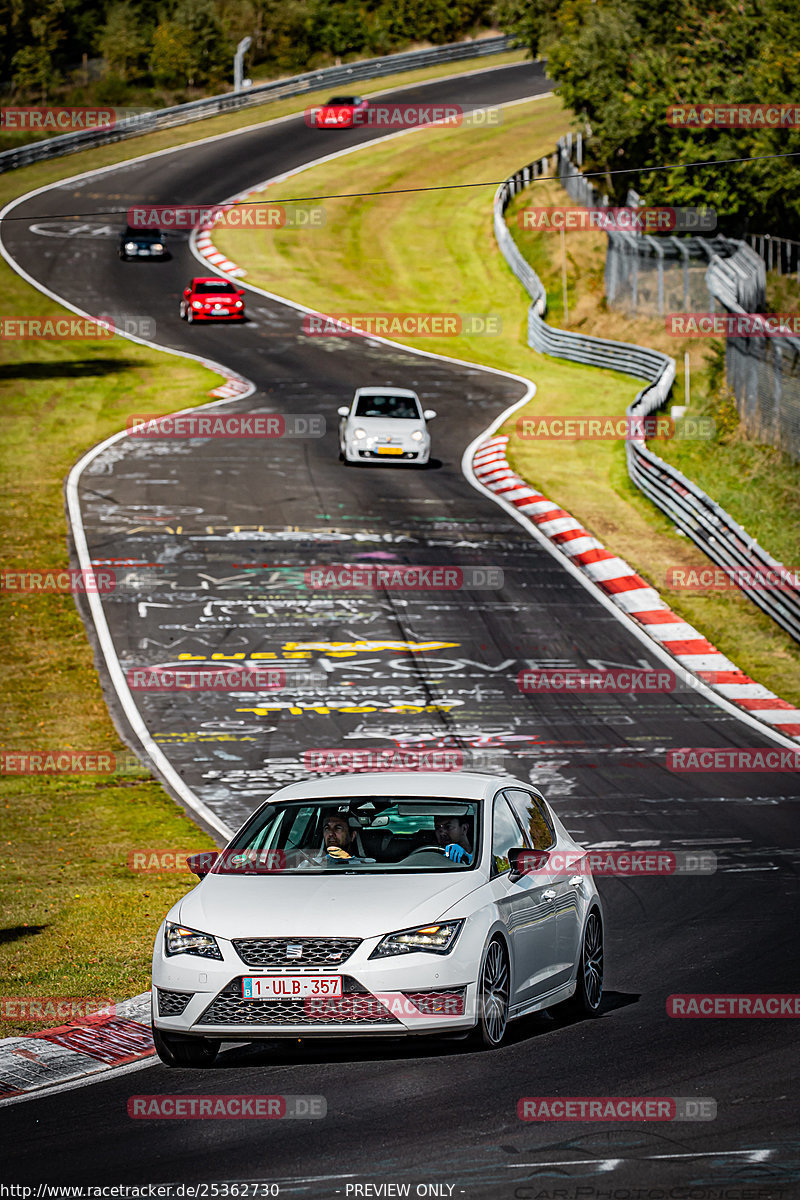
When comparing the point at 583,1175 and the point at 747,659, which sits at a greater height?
the point at 583,1175

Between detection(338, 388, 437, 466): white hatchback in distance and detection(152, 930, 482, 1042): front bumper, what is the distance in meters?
26.7

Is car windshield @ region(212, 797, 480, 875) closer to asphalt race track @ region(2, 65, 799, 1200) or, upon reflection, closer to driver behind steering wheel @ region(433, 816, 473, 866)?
driver behind steering wheel @ region(433, 816, 473, 866)

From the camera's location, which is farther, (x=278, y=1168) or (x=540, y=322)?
(x=540, y=322)

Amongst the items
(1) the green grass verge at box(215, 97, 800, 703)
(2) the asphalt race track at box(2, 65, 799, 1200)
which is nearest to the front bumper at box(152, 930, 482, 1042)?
(2) the asphalt race track at box(2, 65, 799, 1200)

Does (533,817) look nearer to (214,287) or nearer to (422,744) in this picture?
(422,744)

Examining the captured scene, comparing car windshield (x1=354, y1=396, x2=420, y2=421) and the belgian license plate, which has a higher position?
the belgian license plate

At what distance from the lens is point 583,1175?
21.6 ft

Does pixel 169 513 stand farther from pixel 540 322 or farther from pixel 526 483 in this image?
pixel 540 322

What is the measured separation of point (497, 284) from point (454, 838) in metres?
49.6

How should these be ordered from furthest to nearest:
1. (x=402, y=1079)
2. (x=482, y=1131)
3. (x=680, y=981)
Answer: (x=680, y=981) < (x=402, y=1079) < (x=482, y=1131)

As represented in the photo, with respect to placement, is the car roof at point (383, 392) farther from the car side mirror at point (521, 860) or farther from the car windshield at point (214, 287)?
the car side mirror at point (521, 860)

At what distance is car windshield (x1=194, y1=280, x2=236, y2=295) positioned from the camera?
50.3m

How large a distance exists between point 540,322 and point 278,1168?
4387 centimetres

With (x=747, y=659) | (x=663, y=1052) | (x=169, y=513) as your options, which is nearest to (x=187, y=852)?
(x=663, y=1052)
